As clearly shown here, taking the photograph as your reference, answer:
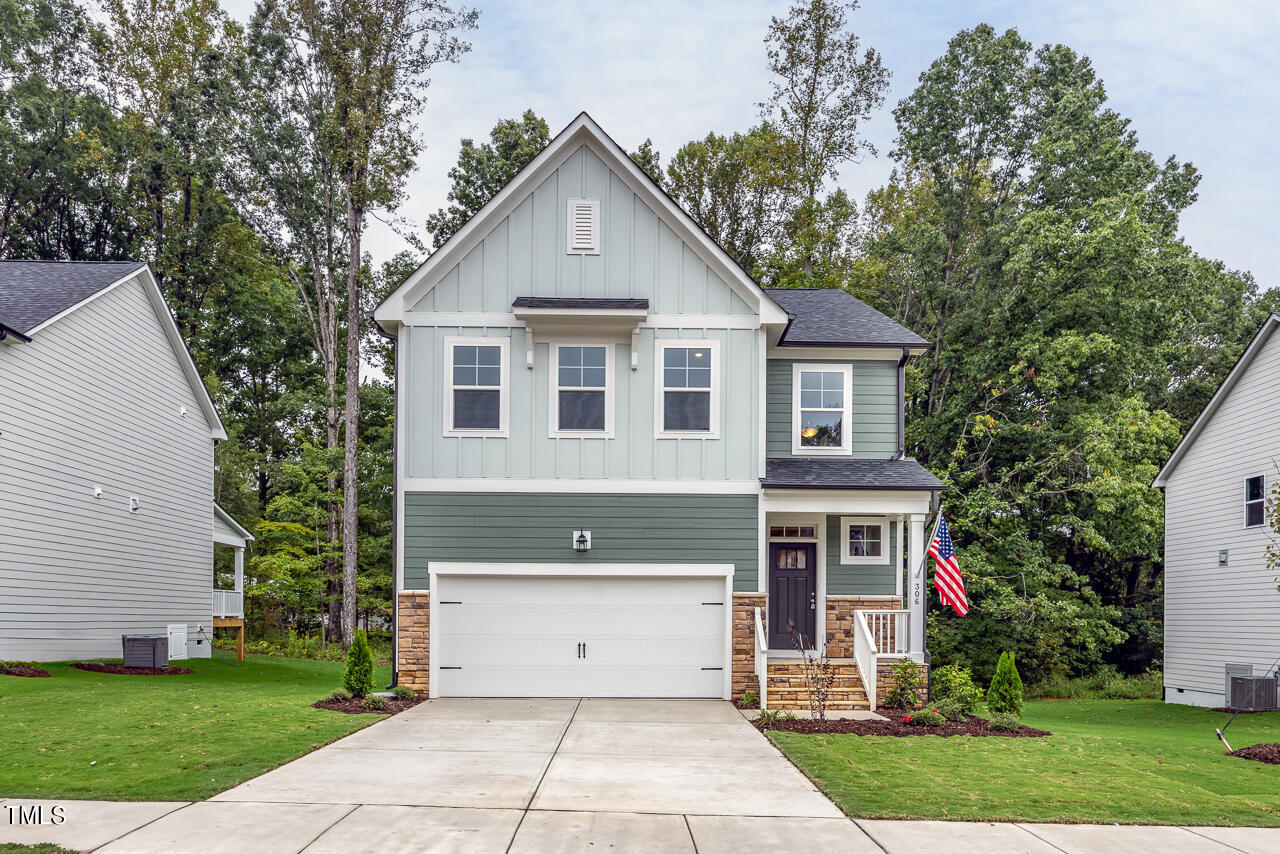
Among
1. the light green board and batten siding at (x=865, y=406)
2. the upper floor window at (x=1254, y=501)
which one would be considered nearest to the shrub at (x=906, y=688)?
the light green board and batten siding at (x=865, y=406)

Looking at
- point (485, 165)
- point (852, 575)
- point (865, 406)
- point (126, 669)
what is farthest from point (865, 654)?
point (485, 165)

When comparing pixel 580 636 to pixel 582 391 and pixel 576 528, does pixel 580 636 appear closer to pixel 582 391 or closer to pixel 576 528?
pixel 576 528

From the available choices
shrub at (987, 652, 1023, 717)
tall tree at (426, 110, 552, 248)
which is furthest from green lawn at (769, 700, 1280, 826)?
tall tree at (426, 110, 552, 248)

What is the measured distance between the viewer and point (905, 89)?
28781mm

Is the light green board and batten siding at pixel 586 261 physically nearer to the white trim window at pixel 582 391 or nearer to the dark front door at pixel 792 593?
the white trim window at pixel 582 391

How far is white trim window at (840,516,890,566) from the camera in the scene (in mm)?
16734

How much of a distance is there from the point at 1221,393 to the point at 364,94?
20.6 meters

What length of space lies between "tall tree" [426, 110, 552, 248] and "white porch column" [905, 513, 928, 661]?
19.8 metres

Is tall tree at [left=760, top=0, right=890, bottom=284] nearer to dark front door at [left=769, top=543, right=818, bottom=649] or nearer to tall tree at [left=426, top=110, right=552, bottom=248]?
tall tree at [left=426, top=110, right=552, bottom=248]

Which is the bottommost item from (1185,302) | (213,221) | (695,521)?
(695,521)

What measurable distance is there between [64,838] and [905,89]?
28.0m

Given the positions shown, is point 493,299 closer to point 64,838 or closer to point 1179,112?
point 64,838

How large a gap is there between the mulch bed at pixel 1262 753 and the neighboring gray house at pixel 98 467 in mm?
18034

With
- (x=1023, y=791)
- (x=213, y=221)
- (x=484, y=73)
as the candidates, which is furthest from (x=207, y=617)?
(x=1023, y=791)
